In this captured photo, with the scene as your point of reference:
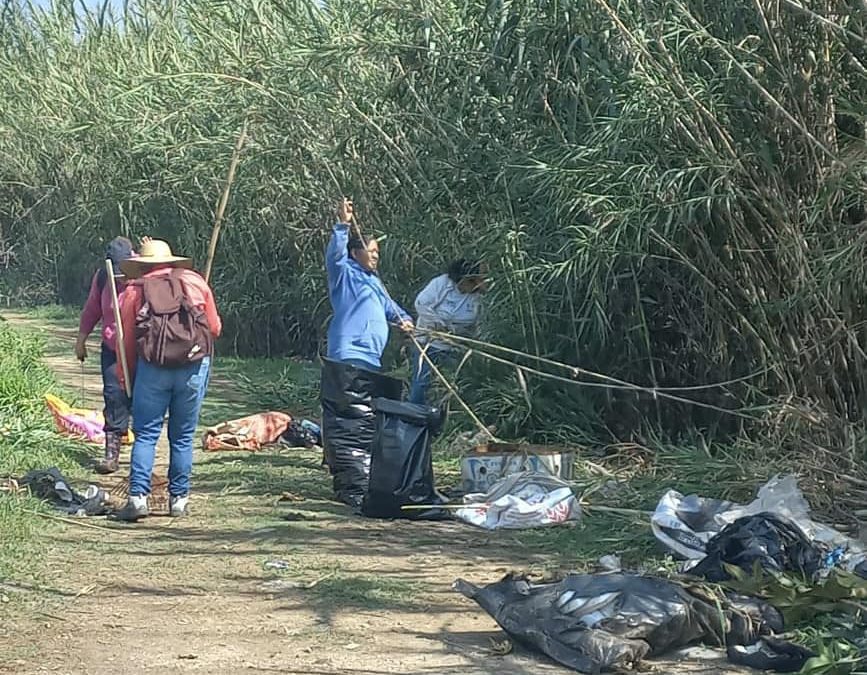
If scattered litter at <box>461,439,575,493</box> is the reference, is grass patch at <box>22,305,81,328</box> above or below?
below

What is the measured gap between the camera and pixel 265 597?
5.85 metres

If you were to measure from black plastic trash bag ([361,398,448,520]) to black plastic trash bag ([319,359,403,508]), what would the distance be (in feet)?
1.40

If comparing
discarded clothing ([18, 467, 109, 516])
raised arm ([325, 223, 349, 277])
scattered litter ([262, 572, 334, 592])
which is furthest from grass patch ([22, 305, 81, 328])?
scattered litter ([262, 572, 334, 592])

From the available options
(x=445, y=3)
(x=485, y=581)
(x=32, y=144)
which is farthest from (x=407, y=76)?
(x=32, y=144)

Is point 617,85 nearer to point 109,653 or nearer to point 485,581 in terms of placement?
point 485,581

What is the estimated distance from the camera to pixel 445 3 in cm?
1048

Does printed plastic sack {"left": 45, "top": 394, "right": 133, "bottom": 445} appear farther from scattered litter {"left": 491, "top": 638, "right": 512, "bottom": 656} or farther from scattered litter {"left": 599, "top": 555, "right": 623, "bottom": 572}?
scattered litter {"left": 491, "top": 638, "right": 512, "bottom": 656}

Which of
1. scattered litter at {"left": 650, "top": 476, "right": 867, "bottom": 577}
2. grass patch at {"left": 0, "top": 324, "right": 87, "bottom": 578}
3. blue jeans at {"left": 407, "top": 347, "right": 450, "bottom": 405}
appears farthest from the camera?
blue jeans at {"left": 407, "top": 347, "right": 450, "bottom": 405}

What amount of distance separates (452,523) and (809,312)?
7.41ft

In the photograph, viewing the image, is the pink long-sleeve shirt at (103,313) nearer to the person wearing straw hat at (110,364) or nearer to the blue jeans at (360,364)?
the person wearing straw hat at (110,364)

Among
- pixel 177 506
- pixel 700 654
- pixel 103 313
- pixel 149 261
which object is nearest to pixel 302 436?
pixel 103 313

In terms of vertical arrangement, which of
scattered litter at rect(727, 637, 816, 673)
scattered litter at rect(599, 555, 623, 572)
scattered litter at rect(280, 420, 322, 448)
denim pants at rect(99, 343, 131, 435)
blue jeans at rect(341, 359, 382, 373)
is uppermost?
blue jeans at rect(341, 359, 382, 373)

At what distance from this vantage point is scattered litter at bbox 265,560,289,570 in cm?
634

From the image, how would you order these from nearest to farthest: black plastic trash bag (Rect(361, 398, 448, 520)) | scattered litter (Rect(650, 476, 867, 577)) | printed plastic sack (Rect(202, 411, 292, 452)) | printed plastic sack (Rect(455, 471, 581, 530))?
scattered litter (Rect(650, 476, 867, 577))
printed plastic sack (Rect(455, 471, 581, 530))
black plastic trash bag (Rect(361, 398, 448, 520))
printed plastic sack (Rect(202, 411, 292, 452))
